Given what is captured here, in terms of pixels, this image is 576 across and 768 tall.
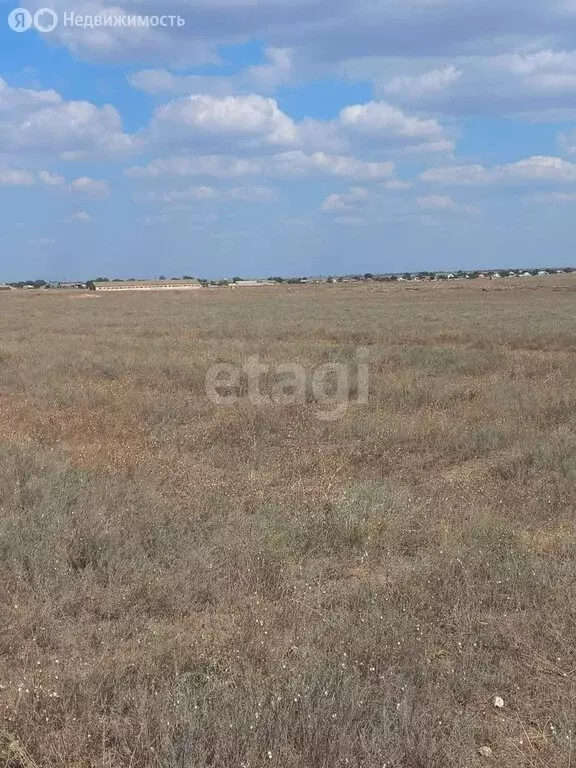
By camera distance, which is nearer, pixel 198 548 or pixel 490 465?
pixel 198 548

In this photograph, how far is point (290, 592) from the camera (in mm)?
4273

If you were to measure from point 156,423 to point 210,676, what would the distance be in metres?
6.98

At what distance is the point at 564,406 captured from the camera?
9.70 meters

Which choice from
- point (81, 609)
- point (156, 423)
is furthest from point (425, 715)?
point (156, 423)

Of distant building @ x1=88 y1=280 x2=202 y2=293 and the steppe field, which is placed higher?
distant building @ x1=88 y1=280 x2=202 y2=293

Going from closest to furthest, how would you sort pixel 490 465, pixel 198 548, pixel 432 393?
1. pixel 198 548
2. pixel 490 465
3. pixel 432 393

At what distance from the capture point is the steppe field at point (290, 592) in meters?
2.85

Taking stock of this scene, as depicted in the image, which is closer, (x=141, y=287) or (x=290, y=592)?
(x=290, y=592)

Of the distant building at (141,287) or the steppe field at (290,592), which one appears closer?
the steppe field at (290,592)

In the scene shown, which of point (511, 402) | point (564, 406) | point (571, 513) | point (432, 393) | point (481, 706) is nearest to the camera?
point (481, 706)

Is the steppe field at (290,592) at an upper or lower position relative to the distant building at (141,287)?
lower

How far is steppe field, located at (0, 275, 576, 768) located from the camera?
9.35ft

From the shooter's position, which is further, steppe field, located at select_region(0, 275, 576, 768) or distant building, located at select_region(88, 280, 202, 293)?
distant building, located at select_region(88, 280, 202, 293)

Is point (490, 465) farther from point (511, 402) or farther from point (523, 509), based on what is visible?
point (511, 402)
